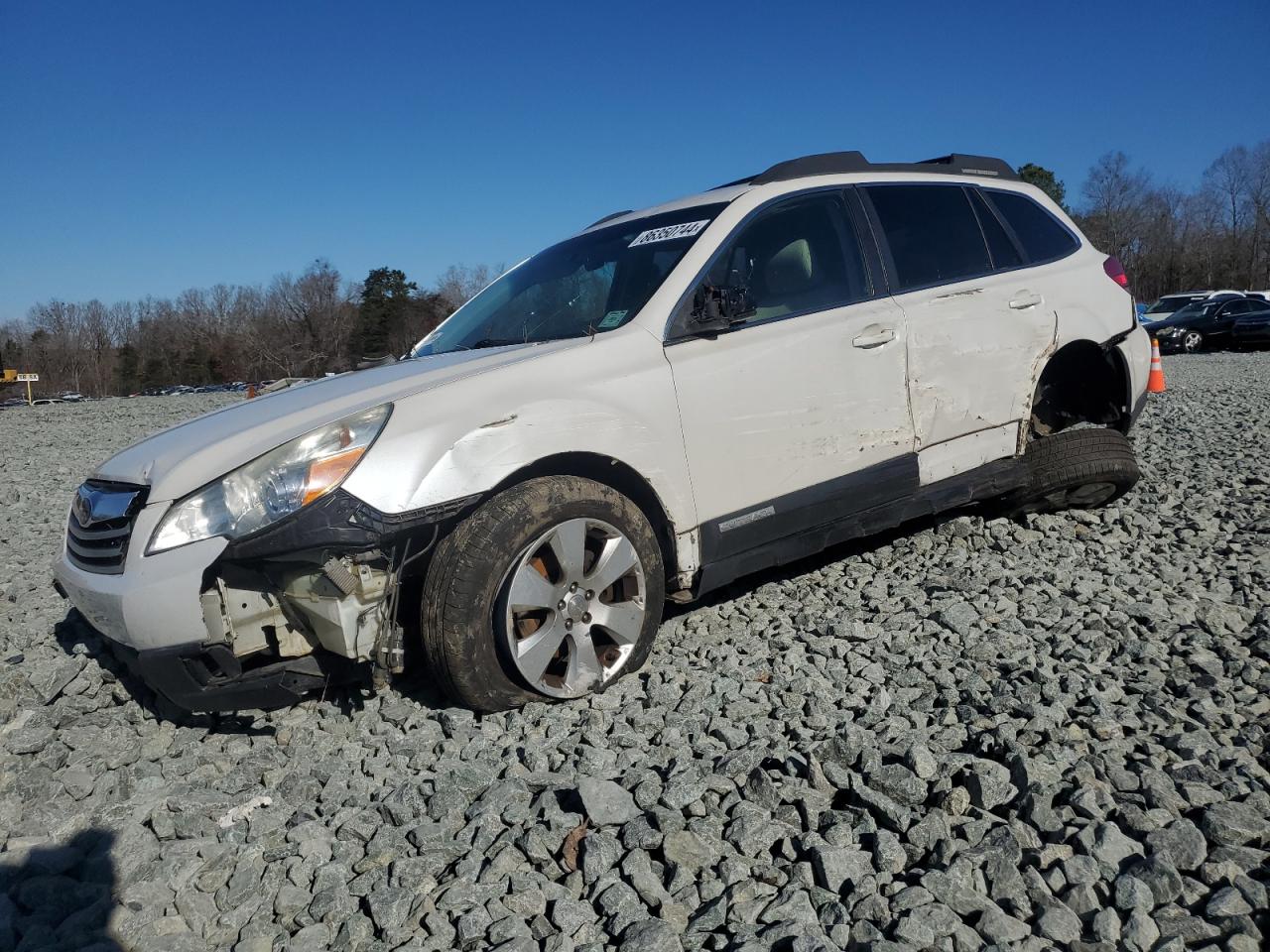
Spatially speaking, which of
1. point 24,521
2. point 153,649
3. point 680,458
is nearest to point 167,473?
point 153,649

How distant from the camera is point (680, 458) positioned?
3.39m

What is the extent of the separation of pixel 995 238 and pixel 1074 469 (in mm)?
1257

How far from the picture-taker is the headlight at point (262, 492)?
2.77m

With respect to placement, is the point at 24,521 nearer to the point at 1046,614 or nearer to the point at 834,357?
the point at 834,357

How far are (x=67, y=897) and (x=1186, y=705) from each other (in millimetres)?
3204

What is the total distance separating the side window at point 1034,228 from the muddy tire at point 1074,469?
3.18ft

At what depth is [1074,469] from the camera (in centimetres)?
462

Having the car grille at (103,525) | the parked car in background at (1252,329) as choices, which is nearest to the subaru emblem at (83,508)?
the car grille at (103,525)

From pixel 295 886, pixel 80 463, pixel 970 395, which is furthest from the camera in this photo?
pixel 80 463

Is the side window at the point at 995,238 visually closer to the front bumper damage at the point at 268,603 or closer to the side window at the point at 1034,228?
the side window at the point at 1034,228

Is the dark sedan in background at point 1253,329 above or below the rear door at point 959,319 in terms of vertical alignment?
below

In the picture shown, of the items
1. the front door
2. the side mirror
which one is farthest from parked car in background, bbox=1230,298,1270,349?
the side mirror

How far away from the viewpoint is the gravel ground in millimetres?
2016

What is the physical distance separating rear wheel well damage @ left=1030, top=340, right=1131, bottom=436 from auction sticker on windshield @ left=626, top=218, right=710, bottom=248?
2.20 meters
